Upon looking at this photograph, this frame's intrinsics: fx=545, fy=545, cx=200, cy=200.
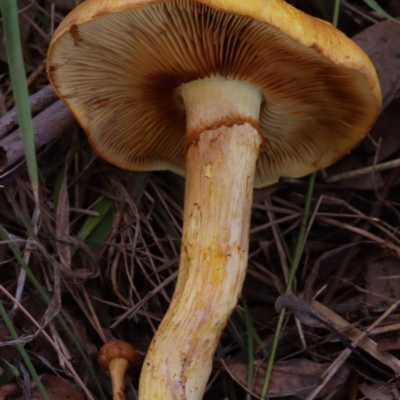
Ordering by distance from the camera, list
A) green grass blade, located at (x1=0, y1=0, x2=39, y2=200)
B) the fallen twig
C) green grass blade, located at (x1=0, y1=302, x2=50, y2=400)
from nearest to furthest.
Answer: green grass blade, located at (x1=0, y1=0, x2=39, y2=200) → green grass blade, located at (x1=0, y1=302, x2=50, y2=400) → the fallen twig

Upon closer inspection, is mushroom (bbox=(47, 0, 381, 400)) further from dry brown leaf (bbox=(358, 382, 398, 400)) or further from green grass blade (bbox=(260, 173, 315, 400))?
dry brown leaf (bbox=(358, 382, 398, 400))

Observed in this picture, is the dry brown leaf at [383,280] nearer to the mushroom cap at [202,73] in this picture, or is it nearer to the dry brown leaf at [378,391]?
the dry brown leaf at [378,391]

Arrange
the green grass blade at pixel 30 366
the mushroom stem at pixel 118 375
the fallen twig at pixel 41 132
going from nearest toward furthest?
1. the green grass blade at pixel 30 366
2. the mushroom stem at pixel 118 375
3. the fallen twig at pixel 41 132

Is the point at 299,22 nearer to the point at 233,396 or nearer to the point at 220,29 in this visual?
the point at 220,29

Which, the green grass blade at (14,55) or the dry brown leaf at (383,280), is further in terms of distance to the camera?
the dry brown leaf at (383,280)

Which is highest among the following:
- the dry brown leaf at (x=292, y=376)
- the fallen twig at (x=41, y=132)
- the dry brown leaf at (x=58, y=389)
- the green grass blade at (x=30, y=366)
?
the fallen twig at (x=41, y=132)

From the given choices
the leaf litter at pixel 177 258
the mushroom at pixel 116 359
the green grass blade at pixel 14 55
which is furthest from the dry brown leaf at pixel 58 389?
the green grass blade at pixel 14 55

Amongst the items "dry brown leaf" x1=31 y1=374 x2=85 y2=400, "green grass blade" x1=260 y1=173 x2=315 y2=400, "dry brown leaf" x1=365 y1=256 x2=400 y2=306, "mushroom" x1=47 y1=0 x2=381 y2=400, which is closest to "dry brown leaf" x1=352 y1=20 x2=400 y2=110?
"mushroom" x1=47 y1=0 x2=381 y2=400
